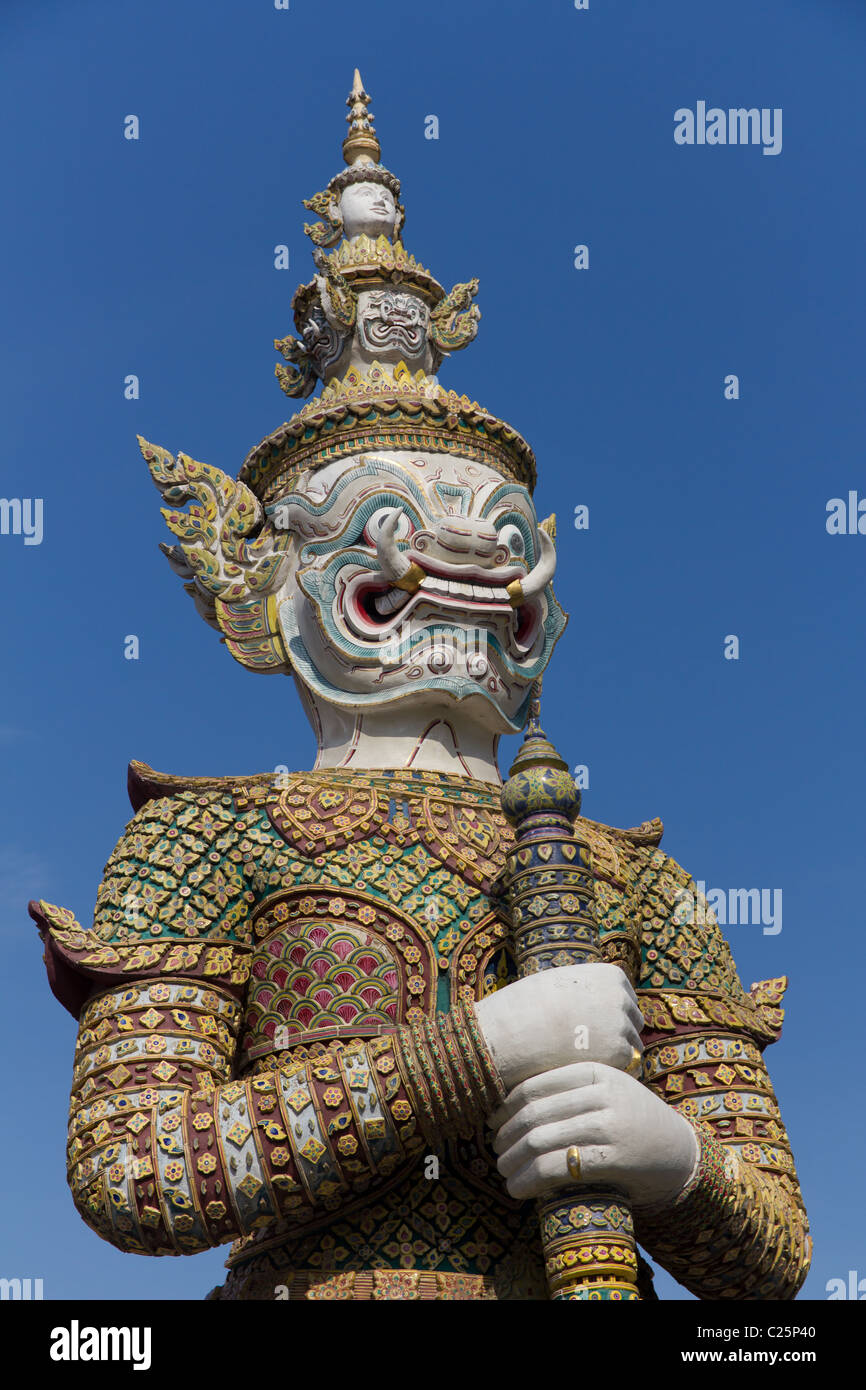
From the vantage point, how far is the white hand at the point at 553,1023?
21.7 ft

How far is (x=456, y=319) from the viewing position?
9.17 meters

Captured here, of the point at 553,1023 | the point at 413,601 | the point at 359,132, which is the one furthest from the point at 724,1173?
the point at 359,132

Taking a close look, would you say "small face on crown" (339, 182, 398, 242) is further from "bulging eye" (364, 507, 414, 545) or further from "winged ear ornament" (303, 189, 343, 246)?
"bulging eye" (364, 507, 414, 545)

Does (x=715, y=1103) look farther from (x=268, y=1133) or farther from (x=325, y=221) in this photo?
(x=325, y=221)

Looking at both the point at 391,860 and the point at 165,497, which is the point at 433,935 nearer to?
the point at 391,860

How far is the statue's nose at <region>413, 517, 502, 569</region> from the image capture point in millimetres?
7910

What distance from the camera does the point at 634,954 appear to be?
7.83 metres

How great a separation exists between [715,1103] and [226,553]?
122 inches

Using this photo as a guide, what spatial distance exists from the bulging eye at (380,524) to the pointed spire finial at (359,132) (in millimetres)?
2366

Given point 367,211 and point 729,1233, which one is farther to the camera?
point 367,211

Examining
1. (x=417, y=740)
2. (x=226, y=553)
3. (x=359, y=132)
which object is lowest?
(x=417, y=740)

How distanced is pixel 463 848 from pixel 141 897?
4.09 ft

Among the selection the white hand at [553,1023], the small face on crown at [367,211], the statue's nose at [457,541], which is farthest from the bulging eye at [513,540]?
the white hand at [553,1023]

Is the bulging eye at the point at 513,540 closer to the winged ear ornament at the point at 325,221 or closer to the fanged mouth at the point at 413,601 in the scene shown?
the fanged mouth at the point at 413,601
